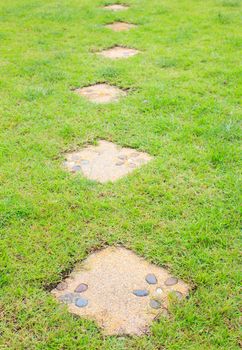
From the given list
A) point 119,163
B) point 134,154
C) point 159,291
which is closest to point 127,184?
point 119,163

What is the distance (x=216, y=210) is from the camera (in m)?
2.99

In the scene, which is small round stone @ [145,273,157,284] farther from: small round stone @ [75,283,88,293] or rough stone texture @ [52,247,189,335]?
small round stone @ [75,283,88,293]

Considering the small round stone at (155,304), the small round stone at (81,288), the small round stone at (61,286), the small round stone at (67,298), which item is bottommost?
the small round stone at (155,304)

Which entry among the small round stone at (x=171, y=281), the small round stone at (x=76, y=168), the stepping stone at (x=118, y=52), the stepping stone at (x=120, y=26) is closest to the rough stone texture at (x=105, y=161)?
the small round stone at (x=76, y=168)

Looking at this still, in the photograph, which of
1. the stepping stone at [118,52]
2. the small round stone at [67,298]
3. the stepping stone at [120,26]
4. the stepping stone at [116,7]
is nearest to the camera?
the small round stone at [67,298]

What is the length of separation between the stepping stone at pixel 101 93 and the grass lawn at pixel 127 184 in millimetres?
104

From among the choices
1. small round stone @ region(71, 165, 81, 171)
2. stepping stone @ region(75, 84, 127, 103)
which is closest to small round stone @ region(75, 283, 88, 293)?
small round stone @ region(71, 165, 81, 171)

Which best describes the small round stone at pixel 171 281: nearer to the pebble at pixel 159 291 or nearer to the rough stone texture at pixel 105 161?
the pebble at pixel 159 291

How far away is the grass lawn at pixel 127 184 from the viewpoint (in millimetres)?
2258

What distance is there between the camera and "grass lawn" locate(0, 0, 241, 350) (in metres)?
2.26

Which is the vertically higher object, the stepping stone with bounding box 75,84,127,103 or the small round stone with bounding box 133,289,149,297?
the stepping stone with bounding box 75,84,127,103

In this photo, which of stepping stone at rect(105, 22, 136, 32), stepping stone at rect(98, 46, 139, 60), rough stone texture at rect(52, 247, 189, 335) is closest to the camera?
rough stone texture at rect(52, 247, 189, 335)

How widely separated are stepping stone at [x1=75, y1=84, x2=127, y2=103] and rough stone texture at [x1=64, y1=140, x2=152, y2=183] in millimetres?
950

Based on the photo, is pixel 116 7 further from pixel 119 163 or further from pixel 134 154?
pixel 119 163
